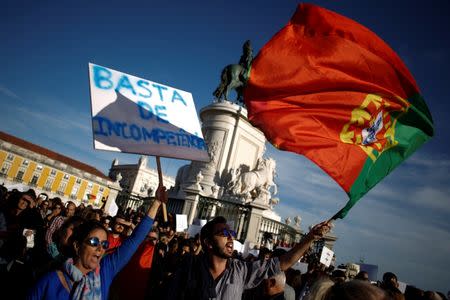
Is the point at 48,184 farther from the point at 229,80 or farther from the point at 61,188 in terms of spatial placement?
the point at 229,80

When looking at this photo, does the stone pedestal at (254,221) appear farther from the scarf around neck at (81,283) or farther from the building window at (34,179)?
the building window at (34,179)

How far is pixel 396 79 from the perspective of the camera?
194 inches

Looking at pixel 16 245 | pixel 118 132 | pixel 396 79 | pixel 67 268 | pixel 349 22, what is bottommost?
pixel 16 245

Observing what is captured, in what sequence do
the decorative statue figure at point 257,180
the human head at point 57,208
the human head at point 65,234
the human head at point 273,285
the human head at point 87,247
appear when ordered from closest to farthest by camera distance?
the human head at point 87,247 < the human head at point 65,234 < the human head at point 273,285 < the human head at point 57,208 < the decorative statue figure at point 257,180

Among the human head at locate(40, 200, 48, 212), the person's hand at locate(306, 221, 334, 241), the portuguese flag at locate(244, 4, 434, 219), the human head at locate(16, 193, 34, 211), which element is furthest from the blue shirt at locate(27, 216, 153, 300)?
the human head at locate(40, 200, 48, 212)

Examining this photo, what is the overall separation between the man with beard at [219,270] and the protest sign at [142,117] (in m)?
1.24

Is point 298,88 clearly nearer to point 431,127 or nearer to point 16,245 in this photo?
point 431,127

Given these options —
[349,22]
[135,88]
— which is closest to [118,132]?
[135,88]

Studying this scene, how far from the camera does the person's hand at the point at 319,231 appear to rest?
323cm

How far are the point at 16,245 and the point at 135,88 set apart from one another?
9.44 ft

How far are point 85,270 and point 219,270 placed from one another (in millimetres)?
1080

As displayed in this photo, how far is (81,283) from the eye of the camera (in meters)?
2.34

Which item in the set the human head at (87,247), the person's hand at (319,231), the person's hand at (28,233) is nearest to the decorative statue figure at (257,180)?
the person's hand at (28,233)

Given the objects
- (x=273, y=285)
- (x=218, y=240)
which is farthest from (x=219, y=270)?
(x=273, y=285)
